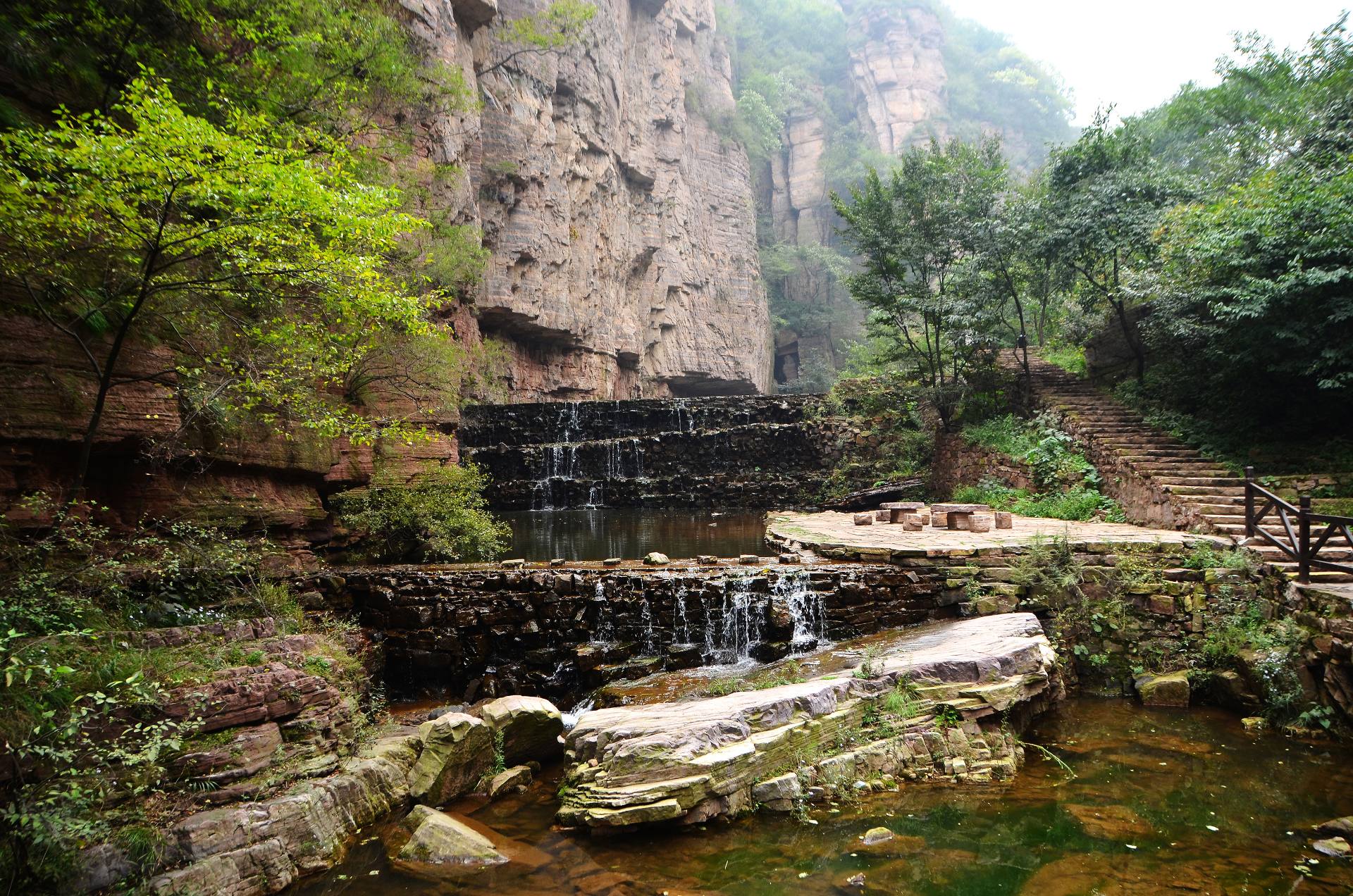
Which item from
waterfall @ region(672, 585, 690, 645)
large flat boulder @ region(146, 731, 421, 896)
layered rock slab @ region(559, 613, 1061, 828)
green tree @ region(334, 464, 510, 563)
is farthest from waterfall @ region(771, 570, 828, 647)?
green tree @ region(334, 464, 510, 563)

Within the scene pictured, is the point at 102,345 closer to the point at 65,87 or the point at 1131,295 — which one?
the point at 65,87

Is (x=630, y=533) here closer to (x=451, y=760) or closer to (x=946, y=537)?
(x=946, y=537)

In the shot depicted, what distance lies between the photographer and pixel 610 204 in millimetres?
26859

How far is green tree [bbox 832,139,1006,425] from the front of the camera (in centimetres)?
1522

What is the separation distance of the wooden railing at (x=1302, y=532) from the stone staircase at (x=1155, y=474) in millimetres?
142

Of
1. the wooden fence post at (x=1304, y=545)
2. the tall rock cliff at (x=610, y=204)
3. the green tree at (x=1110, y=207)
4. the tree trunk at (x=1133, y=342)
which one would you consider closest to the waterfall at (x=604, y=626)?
the wooden fence post at (x=1304, y=545)

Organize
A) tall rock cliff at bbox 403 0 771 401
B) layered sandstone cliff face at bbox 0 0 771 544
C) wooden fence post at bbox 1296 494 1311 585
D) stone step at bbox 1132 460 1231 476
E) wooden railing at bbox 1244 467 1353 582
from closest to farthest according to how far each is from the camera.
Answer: layered sandstone cliff face at bbox 0 0 771 544 → wooden railing at bbox 1244 467 1353 582 → wooden fence post at bbox 1296 494 1311 585 → stone step at bbox 1132 460 1231 476 → tall rock cliff at bbox 403 0 771 401

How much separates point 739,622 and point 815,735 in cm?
259

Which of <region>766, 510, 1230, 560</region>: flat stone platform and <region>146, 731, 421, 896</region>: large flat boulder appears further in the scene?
<region>766, 510, 1230, 560</region>: flat stone platform

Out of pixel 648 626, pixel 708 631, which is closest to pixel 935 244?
pixel 708 631

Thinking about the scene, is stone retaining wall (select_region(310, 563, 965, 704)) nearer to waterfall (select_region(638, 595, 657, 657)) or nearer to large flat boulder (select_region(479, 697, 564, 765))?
waterfall (select_region(638, 595, 657, 657))

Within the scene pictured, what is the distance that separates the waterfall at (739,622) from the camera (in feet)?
25.3

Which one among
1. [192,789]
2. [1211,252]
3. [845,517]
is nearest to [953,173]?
[1211,252]

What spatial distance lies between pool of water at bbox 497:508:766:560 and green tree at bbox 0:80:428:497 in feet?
19.0
